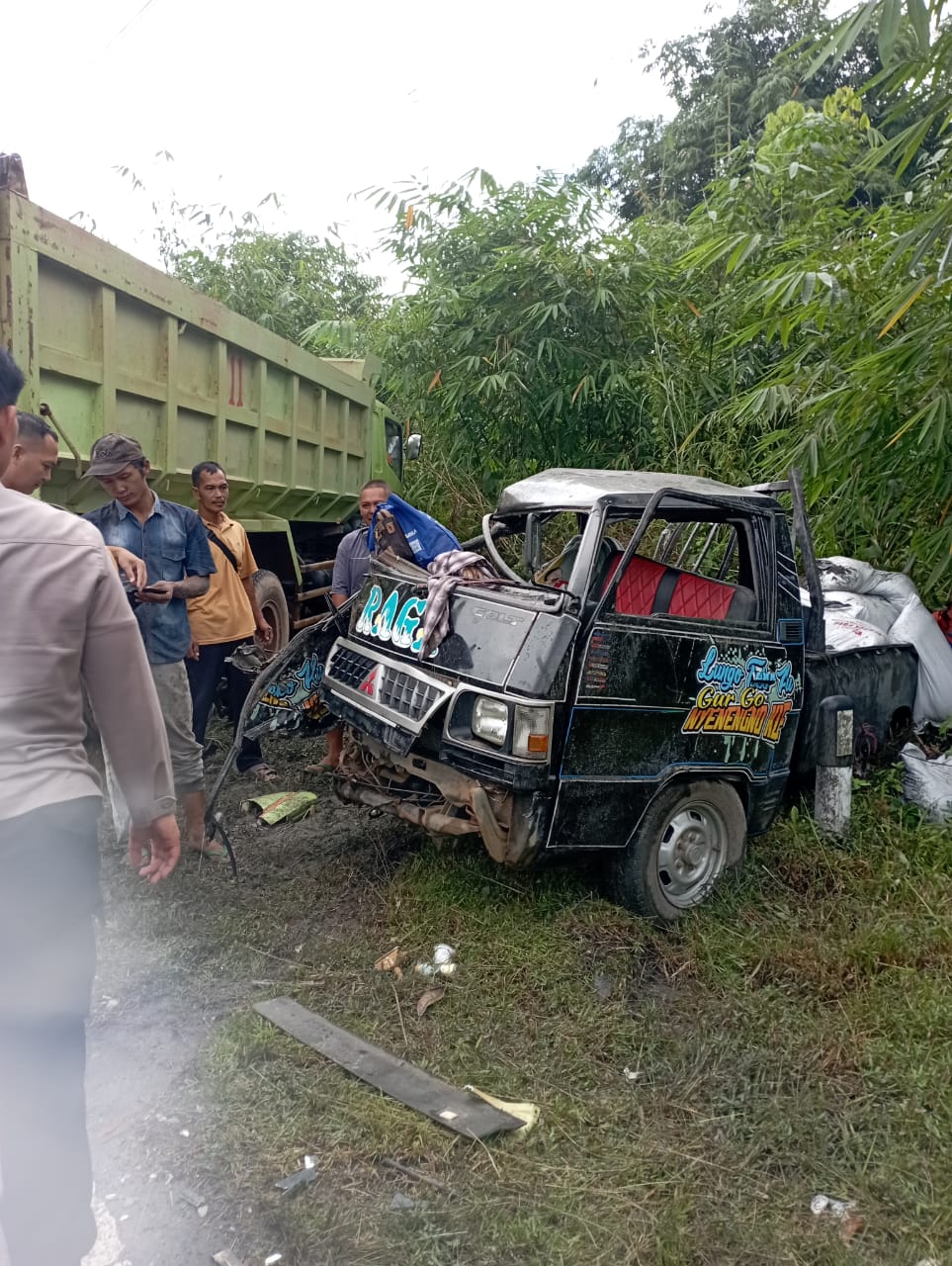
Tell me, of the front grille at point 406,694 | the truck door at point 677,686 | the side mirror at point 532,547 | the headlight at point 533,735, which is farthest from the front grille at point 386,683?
the side mirror at point 532,547

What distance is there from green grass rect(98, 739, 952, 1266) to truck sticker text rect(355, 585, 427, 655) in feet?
3.26

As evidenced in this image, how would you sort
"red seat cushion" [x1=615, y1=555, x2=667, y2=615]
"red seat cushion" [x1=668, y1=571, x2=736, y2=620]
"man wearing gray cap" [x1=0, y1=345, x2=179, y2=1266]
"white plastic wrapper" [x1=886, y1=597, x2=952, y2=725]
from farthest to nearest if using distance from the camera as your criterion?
"white plastic wrapper" [x1=886, y1=597, x2=952, y2=725]
"red seat cushion" [x1=668, y1=571, x2=736, y2=620]
"red seat cushion" [x1=615, y1=555, x2=667, y2=615]
"man wearing gray cap" [x1=0, y1=345, x2=179, y2=1266]

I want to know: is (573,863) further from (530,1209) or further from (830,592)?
(830,592)

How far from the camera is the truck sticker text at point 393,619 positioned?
154 inches

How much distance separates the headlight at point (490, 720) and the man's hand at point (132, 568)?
4.66 feet

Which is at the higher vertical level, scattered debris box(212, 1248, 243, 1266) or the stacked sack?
the stacked sack

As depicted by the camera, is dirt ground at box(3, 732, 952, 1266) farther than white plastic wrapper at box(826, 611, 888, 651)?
No

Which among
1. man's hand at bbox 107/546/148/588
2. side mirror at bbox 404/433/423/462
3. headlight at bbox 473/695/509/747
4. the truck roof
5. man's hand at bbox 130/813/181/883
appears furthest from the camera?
side mirror at bbox 404/433/423/462

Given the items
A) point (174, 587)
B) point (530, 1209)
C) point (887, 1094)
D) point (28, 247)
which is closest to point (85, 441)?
point (28, 247)

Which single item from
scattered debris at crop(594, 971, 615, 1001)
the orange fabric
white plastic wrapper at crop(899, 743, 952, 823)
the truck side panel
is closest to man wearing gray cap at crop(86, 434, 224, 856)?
the orange fabric

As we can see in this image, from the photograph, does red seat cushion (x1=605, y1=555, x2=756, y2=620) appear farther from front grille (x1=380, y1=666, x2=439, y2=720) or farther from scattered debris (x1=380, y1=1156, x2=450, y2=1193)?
scattered debris (x1=380, y1=1156, x2=450, y2=1193)

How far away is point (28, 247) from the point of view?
4270 millimetres

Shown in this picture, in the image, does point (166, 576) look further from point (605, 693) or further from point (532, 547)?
point (605, 693)

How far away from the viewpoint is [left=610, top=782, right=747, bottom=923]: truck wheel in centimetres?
371
